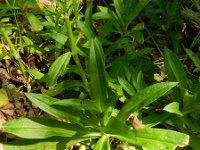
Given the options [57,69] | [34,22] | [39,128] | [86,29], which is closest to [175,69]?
[86,29]

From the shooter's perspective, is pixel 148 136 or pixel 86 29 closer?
pixel 148 136

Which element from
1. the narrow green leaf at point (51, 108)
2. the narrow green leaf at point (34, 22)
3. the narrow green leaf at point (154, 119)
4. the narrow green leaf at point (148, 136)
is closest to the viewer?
the narrow green leaf at point (148, 136)

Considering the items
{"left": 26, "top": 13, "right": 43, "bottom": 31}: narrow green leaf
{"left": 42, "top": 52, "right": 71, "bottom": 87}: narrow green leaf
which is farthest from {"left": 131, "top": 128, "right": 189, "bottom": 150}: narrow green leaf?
{"left": 26, "top": 13, "right": 43, "bottom": 31}: narrow green leaf

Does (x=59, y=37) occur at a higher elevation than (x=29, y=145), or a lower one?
higher

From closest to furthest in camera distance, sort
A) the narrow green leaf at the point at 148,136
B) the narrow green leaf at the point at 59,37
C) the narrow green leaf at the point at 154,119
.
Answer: the narrow green leaf at the point at 148,136, the narrow green leaf at the point at 154,119, the narrow green leaf at the point at 59,37

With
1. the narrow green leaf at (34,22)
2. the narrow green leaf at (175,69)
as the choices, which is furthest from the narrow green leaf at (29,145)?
the narrow green leaf at (34,22)

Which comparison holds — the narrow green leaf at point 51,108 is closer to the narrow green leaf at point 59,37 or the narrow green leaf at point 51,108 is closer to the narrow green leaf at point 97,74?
the narrow green leaf at point 97,74

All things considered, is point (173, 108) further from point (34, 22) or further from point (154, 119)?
point (34, 22)
